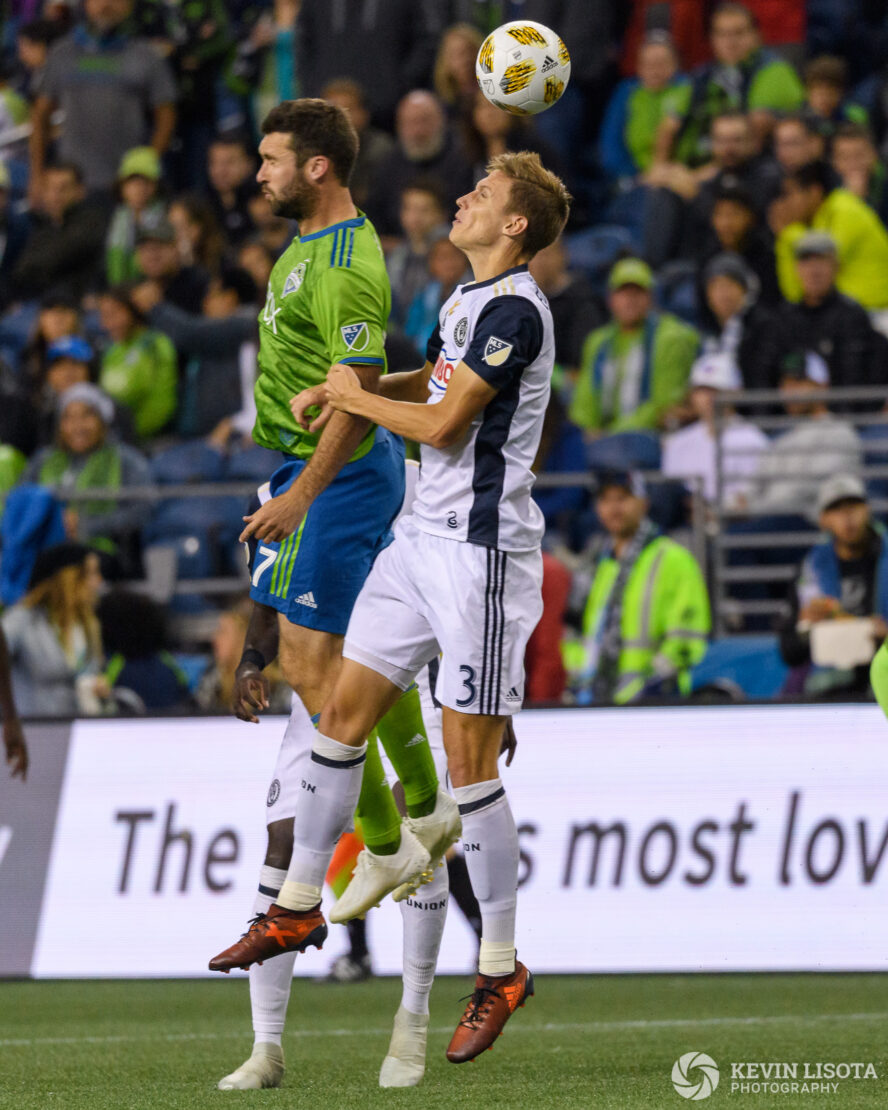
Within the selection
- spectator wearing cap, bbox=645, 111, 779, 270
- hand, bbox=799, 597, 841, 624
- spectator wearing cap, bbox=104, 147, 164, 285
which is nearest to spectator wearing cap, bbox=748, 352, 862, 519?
hand, bbox=799, 597, 841, 624

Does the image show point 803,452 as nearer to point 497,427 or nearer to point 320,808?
point 497,427

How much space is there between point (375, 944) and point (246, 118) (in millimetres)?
9346

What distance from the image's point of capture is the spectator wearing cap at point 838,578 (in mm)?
10742

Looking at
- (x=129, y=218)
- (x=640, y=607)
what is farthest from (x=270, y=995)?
(x=129, y=218)

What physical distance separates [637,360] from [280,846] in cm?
725

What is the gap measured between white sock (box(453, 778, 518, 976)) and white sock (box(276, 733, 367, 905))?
32 centimetres

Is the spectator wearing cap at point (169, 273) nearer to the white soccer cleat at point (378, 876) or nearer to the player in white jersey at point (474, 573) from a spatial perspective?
the player in white jersey at point (474, 573)

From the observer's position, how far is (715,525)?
12320 mm

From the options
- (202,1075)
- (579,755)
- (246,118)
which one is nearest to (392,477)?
(202,1075)

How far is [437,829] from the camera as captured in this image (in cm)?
636

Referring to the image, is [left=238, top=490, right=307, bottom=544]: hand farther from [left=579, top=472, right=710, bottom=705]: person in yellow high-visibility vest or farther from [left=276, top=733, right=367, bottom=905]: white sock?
[left=579, top=472, right=710, bottom=705]: person in yellow high-visibility vest

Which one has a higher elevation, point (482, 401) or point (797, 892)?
point (482, 401)

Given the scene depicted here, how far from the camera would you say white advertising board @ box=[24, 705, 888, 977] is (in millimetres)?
8992

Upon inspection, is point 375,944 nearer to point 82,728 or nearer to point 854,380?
point 82,728
